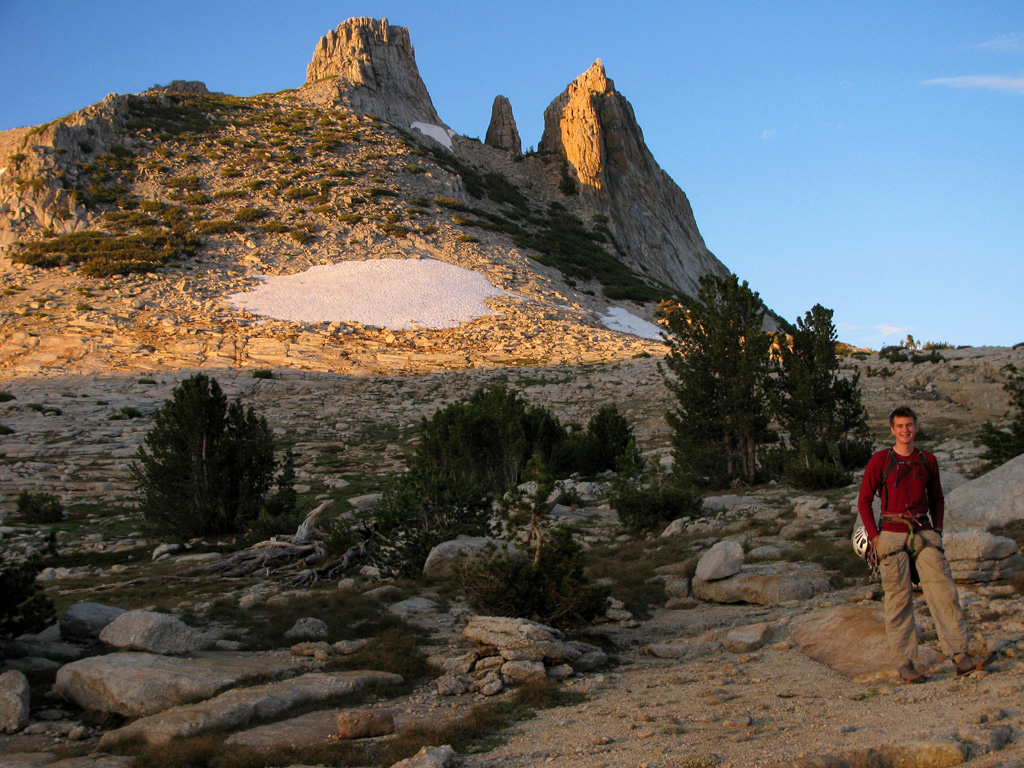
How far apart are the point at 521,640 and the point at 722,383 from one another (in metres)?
9.79

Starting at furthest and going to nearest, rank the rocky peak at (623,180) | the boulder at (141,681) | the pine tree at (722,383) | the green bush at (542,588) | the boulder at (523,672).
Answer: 1. the rocky peak at (623,180)
2. the pine tree at (722,383)
3. the green bush at (542,588)
4. the boulder at (523,672)
5. the boulder at (141,681)

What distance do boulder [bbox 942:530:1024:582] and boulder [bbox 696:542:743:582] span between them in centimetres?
184

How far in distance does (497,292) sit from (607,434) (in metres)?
21.8

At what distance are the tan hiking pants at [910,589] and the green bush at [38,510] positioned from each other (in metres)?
13.1

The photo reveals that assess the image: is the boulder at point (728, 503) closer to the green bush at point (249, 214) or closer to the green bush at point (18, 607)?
the green bush at point (18, 607)

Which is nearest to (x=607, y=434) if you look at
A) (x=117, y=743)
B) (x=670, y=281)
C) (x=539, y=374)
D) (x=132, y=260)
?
(x=539, y=374)

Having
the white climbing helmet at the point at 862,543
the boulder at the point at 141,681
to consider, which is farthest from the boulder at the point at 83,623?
the white climbing helmet at the point at 862,543

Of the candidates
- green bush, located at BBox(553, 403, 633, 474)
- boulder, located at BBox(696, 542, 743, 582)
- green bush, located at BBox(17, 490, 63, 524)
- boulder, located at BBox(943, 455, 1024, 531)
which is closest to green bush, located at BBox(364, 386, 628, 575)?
green bush, located at BBox(553, 403, 633, 474)

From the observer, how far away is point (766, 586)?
21.5ft

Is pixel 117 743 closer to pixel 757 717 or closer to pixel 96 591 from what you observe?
pixel 757 717

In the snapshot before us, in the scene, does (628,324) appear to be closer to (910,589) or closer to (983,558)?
(983,558)

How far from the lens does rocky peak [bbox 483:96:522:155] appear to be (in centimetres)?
7500

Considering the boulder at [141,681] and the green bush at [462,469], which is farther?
the green bush at [462,469]

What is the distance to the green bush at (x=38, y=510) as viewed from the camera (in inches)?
488
